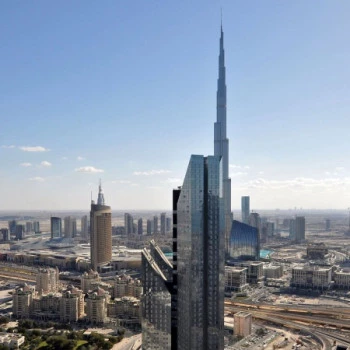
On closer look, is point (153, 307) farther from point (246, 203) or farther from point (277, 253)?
point (246, 203)

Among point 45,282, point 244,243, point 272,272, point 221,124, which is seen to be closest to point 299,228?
point 221,124

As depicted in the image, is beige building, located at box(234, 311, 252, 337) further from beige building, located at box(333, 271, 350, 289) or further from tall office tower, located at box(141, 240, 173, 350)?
beige building, located at box(333, 271, 350, 289)

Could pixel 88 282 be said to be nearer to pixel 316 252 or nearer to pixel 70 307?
pixel 70 307

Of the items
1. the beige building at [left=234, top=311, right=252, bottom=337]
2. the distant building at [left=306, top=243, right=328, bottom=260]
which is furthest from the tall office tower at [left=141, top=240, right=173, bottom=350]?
the distant building at [left=306, top=243, right=328, bottom=260]

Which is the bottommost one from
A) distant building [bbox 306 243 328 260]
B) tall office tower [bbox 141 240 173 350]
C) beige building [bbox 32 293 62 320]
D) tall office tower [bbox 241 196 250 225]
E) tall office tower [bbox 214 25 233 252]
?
beige building [bbox 32 293 62 320]

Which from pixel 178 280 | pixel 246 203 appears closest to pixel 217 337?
pixel 178 280

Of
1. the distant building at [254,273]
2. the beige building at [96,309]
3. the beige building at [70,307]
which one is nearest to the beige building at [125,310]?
the beige building at [96,309]
